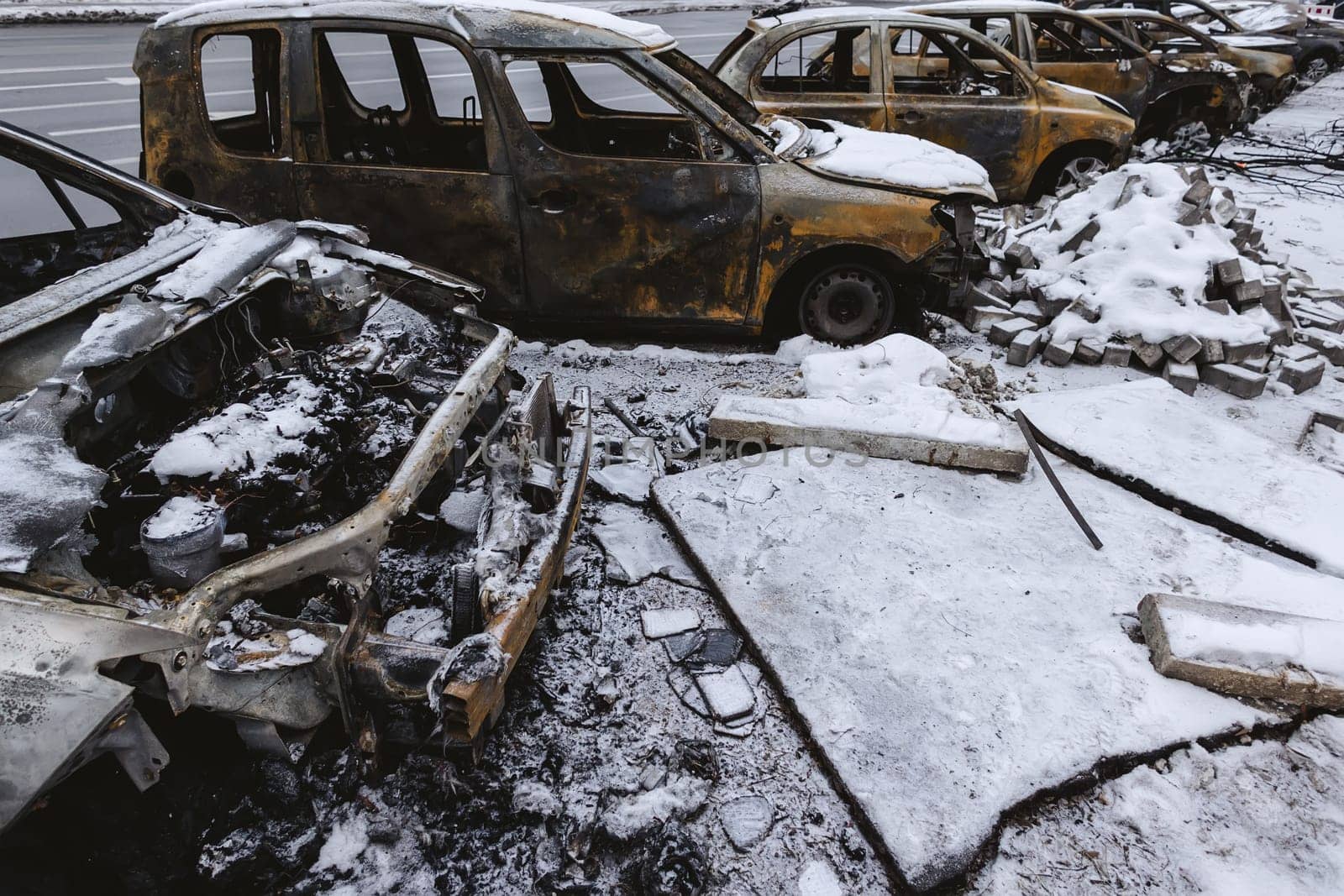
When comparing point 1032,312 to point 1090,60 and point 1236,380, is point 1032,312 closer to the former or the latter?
point 1236,380

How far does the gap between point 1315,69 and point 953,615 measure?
14566 mm

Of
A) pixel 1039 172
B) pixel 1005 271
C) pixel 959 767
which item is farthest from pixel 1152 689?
pixel 1039 172

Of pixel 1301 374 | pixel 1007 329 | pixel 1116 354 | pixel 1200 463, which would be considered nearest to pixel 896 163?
pixel 1007 329

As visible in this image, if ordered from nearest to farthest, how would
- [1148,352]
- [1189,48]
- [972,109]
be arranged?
[1148,352] < [972,109] < [1189,48]

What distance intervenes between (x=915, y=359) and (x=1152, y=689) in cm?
205

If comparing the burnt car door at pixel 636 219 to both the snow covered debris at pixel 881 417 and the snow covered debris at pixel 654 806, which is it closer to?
the snow covered debris at pixel 881 417

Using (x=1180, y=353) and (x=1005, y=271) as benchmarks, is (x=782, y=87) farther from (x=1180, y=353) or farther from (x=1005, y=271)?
(x=1180, y=353)

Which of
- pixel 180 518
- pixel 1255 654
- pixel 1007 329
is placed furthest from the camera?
pixel 1007 329

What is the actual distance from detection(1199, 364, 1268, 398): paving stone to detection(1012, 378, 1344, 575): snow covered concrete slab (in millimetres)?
468

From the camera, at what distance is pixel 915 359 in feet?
13.6

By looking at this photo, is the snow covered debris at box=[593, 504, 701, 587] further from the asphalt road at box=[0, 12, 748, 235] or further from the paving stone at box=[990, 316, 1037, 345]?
the paving stone at box=[990, 316, 1037, 345]

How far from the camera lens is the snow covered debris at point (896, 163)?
4.24 metres

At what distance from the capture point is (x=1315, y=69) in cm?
1205

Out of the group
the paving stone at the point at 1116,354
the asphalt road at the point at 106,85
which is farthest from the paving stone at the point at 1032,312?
the asphalt road at the point at 106,85
